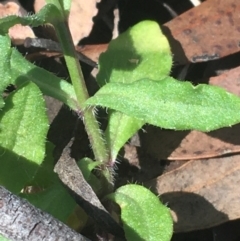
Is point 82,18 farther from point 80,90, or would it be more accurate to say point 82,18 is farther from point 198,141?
point 198,141

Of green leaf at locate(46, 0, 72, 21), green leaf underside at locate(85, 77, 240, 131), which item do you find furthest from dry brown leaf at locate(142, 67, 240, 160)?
green leaf at locate(46, 0, 72, 21)

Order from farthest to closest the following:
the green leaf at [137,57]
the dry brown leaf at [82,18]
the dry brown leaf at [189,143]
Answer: the dry brown leaf at [82,18]
the green leaf at [137,57]
the dry brown leaf at [189,143]

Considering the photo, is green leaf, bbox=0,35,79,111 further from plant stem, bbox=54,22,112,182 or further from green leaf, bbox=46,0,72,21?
green leaf, bbox=46,0,72,21

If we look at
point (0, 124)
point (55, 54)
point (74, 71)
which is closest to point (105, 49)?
point (55, 54)

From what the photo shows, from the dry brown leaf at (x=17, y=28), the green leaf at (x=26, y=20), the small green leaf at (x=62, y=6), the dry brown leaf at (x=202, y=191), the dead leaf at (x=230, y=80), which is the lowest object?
the dry brown leaf at (x=202, y=191)

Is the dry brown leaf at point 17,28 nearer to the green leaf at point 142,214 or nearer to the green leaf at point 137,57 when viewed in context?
the green leaf at point 137,57

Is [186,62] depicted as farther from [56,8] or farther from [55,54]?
[56,8]

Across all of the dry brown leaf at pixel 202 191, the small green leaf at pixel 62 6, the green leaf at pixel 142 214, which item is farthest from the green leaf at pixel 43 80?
the dry brown leaf at pixel 202 191

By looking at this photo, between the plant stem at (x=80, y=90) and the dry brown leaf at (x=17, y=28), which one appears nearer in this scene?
the plant stem at (x=80, y=90)
